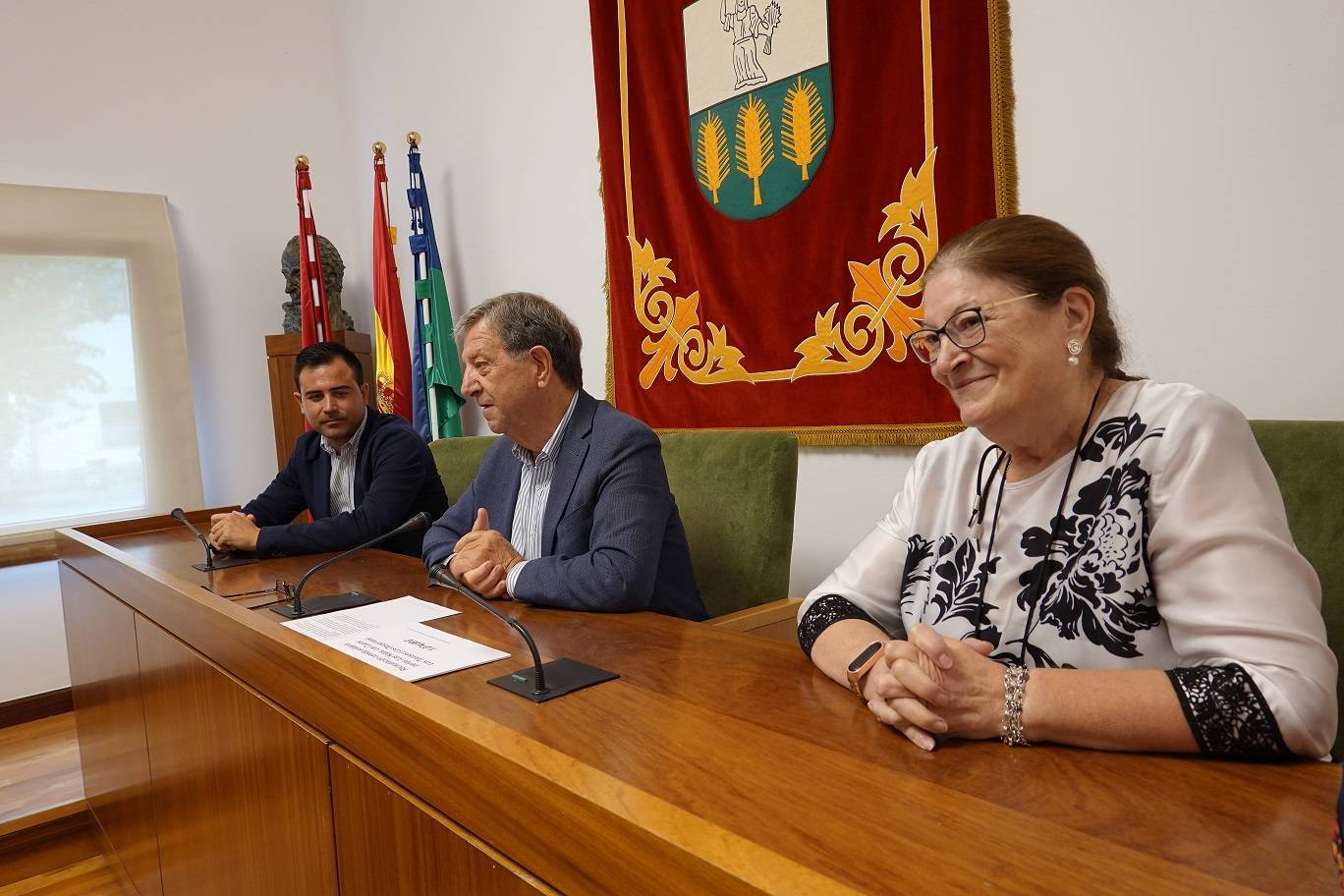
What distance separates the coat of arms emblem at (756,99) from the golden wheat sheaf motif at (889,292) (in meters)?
0.32

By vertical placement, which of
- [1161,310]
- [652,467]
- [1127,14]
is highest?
[1127,14]

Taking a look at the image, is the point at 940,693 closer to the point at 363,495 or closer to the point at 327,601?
the point at 327,601

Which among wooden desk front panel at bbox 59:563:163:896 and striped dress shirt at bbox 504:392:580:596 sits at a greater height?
striped dress shirt at bbox 504:392:580:596

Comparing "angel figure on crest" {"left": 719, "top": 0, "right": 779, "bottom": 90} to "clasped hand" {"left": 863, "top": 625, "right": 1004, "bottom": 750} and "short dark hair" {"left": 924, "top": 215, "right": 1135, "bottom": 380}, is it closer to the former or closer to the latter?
"short dark hair" {"left": 924, "top": 215, "right": 1135, "bottom": 380}

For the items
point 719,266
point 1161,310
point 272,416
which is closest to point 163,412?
point 272,416

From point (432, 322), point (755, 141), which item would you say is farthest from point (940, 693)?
point (432, 322)

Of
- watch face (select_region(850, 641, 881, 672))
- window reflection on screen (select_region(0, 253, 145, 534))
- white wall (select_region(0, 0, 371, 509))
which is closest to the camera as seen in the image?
watch face (select_region(850, 641, 881, 672))

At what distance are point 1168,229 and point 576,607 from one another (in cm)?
143

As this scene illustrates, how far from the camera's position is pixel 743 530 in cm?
218

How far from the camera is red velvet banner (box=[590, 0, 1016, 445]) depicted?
7.29ft

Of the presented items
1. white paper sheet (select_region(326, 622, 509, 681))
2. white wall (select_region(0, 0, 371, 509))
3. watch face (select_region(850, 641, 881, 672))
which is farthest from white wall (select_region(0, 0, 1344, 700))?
white paper sheet (select_region(326, 622, 509, 681))

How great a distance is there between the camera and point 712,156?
2838 millimetres

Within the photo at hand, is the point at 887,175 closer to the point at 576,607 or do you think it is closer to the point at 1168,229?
the point at 1168,229

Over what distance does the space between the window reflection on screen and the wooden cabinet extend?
12.6 ft
